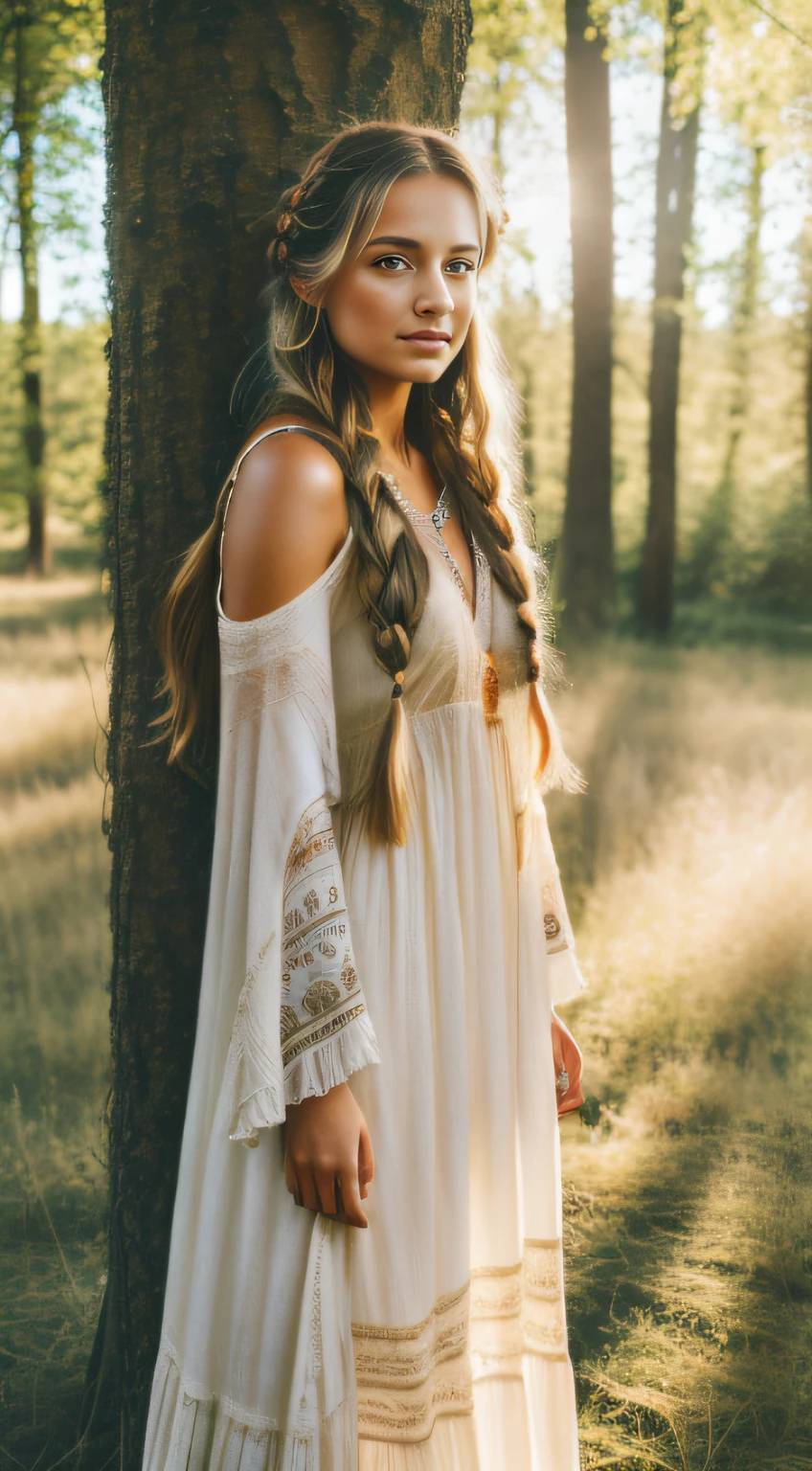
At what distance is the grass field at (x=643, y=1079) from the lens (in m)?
2.73

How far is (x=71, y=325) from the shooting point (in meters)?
14.0

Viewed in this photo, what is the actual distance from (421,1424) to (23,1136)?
2.23 meters

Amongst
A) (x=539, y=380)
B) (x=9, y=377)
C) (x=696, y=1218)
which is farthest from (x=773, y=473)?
(x=696, y=1218)

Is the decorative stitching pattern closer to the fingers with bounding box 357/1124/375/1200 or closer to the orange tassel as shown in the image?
the fingers with bounding box 357/1124/375/1200

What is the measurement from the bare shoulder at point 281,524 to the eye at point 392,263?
0.29 metres

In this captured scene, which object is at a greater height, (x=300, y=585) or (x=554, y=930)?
(x=300, y=585)

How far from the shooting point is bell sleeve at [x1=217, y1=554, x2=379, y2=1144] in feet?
4.91

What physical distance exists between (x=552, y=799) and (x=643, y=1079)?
203cm

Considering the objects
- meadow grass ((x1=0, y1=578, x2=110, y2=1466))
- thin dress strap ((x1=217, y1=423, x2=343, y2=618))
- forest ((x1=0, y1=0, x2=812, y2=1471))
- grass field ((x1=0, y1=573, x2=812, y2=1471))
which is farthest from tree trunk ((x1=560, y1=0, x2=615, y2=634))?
thin dress strap ((x1=217, y1=423, x2=343, y2=618))

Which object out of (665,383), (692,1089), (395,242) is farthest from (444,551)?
(665,383)

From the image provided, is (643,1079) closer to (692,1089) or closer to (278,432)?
(692,1089)

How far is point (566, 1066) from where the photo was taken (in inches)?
84.2

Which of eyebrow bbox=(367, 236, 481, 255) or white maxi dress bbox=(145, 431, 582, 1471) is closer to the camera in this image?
white maxi dress bbox=(145, 431, 582, 1471)

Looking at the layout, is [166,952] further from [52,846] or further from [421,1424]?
[52,846]
